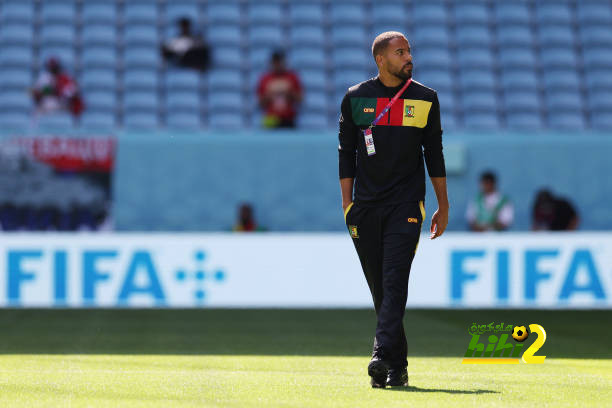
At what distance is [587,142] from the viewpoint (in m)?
15.2

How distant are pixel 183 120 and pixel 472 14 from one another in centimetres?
569

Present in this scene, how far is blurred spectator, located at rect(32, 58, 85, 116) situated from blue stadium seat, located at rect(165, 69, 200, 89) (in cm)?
173

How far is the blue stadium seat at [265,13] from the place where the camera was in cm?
1873

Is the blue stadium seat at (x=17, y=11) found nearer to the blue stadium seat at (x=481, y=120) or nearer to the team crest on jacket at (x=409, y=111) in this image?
the blue stadium seat at (x=481, y=120)

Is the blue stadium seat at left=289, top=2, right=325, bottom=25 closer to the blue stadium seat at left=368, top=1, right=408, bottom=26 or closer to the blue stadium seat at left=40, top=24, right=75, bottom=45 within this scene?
the blue stadium seat at left=368, top=1, right=408, bottom=26

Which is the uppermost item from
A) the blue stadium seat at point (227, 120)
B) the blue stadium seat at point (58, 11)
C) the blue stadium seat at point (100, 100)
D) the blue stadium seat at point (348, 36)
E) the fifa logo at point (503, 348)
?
the blue stadium seat at point (58, 11)

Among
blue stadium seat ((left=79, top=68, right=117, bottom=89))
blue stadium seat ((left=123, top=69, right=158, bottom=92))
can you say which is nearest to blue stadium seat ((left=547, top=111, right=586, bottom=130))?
blue stadium seat ((left=123, top=69, right=158, bottom=92))

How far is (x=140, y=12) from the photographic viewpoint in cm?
1880

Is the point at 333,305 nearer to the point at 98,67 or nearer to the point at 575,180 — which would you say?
the point at 575,180

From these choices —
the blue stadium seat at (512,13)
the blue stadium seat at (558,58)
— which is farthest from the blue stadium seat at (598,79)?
the blue stadium seat at (512,13)

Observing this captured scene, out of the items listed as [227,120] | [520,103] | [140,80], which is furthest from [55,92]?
[520,103]

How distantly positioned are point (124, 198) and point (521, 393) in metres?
10.1

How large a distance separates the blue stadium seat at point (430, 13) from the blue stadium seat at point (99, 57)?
212 inches

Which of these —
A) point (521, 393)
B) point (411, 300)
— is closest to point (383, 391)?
point (521, 393)
